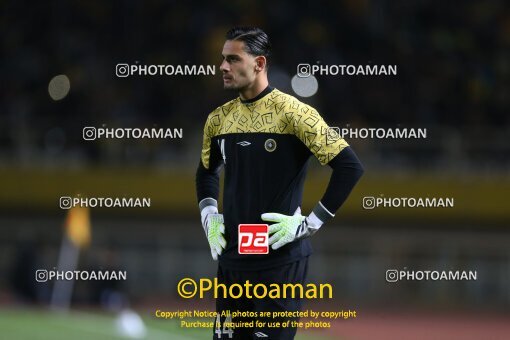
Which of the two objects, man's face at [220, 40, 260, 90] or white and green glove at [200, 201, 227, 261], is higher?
man's face at [220, 40, 260, 90]

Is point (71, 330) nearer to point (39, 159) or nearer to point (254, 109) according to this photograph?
point (39, 159)

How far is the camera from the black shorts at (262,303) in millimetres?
4988

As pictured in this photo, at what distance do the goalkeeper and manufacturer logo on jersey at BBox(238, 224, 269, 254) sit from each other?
0.03 m

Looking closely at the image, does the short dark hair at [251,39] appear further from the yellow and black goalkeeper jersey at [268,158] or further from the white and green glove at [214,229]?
the white and green glove at [214,229]

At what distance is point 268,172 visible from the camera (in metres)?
4.93

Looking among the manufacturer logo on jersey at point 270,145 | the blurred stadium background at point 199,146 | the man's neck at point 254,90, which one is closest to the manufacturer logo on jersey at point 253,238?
the manufacturer logo on jersey at point 270,145

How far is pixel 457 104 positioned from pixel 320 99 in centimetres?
196

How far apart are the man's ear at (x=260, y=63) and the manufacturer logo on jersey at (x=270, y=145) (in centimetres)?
33

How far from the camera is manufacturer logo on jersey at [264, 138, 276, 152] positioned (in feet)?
16.2

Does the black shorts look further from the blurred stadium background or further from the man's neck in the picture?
the blurred stadium background

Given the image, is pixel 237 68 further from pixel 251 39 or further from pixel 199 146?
pixel 199 146

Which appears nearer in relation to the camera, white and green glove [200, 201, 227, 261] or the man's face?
the man's face

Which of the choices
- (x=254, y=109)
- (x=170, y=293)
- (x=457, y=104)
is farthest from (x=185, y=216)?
(x=254, y=109)

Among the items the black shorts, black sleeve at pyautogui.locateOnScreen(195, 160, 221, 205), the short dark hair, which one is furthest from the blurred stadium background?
the black shorts
